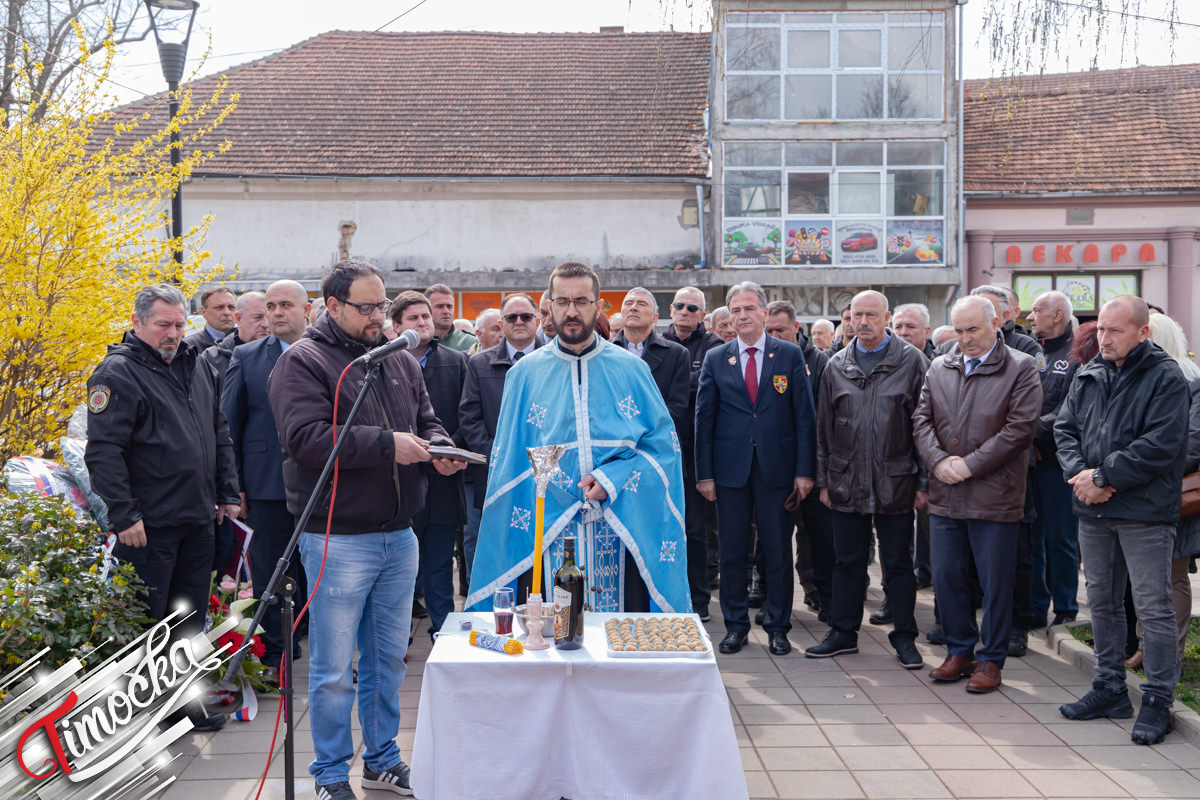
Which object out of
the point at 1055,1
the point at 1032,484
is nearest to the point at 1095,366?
the point at 1032,484

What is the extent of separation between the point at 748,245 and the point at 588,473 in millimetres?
17583

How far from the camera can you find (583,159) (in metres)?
21.7

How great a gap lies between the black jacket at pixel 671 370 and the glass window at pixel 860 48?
53.7 ft

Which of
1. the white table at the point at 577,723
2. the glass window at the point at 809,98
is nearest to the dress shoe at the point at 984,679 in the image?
the white table at the point at 577,723

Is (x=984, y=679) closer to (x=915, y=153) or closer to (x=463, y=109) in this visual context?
(x=915, y=153)

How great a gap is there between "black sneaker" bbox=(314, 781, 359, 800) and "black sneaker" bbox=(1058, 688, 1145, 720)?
3604 mm

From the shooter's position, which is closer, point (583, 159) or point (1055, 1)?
point (1055, 1)

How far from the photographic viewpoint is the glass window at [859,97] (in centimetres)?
2153

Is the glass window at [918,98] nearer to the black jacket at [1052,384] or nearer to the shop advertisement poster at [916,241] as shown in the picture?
the shop advertisement poster at [916,241]

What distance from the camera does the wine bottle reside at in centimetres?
374

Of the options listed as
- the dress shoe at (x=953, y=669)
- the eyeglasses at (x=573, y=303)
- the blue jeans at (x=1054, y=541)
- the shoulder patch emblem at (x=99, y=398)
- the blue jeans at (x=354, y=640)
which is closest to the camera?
the blue jeans at (x=354, y=640)

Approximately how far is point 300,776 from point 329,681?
692 millimetres

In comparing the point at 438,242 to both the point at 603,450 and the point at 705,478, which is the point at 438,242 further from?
the point at 603,450

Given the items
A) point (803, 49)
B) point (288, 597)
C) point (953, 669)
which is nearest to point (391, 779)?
point (288, 597)
